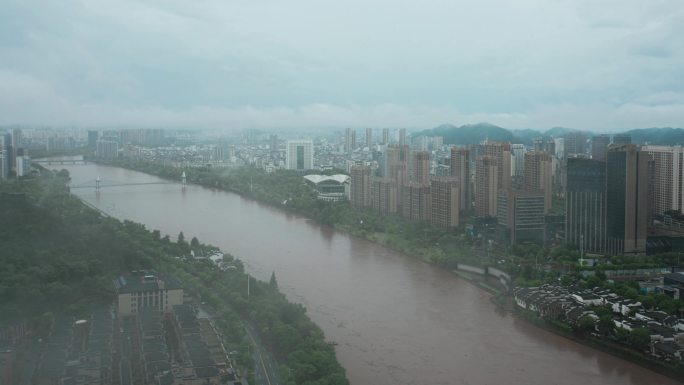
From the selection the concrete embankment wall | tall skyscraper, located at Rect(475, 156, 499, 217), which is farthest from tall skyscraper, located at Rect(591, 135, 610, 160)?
the concrete embankment wall

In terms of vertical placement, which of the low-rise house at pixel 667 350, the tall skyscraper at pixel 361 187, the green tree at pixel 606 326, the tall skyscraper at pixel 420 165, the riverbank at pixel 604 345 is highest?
the tall skyscraper at pixel 420 165

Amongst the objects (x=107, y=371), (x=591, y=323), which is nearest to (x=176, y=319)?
(x=107, y=371)

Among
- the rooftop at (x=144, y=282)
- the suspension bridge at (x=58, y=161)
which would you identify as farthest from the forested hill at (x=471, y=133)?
the rooftop at (x=144, y=282)

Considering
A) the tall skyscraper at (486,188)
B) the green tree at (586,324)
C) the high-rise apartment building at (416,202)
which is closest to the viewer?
the green tree at (586,324)

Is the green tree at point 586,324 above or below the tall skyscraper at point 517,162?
below

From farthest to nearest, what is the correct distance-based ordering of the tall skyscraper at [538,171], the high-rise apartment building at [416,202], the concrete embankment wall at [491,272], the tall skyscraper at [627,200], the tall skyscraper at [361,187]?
the tall skyscraper at [361,187] < the tall skyscraper at [538,171] < the high-rise apartment building at [416,202] < the tall skyscraper at [627,200] < the concrete embankment wall at [491,272]

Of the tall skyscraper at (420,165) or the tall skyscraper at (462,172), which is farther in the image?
the tall skyscraper at (420,165)

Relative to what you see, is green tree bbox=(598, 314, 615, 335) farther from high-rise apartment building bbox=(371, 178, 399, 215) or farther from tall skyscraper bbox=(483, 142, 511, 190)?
high-rise apartment building bbox=(371, 178, 399, 215)

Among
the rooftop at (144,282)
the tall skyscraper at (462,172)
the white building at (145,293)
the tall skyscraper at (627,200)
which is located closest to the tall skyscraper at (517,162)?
the tall skyscraper at (462,172)

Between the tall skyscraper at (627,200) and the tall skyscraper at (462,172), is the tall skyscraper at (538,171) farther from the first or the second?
the tall skyscraper at (627,200)
